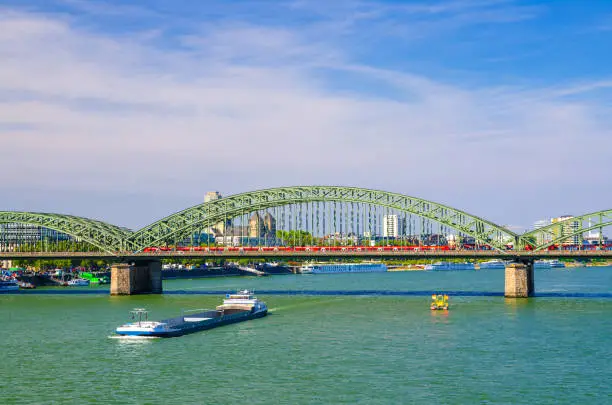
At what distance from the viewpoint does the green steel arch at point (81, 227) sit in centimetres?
12394

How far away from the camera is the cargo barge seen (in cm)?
6579

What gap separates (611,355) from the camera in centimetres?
5600

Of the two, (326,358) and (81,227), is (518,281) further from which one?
(81,227)

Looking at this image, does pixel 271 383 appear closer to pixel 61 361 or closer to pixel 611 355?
pixel 61 361

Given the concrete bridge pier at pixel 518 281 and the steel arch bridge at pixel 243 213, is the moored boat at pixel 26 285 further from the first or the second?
the concrete bridge pier at pixel 518 281

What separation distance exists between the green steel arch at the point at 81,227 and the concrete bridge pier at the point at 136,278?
19.1ft

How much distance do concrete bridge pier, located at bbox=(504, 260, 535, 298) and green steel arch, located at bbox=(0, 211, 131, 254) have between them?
169 feet

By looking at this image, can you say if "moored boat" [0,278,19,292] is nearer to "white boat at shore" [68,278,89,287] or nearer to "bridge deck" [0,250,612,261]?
"bridge deck" [0,250,612,261]

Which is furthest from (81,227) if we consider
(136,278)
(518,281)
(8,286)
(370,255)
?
(518,281)

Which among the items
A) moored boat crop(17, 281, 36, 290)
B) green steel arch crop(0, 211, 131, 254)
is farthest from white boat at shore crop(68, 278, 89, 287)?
green steel arch crop(0, 211, 131, 254)

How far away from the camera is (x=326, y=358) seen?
54.5 m

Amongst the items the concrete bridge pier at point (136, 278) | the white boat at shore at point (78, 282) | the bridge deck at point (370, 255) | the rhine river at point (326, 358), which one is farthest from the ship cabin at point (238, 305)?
the white boat at shore at point (78, 282)

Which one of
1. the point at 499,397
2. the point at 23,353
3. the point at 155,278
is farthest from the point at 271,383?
the point at 155,278

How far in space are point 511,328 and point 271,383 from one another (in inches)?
1123
